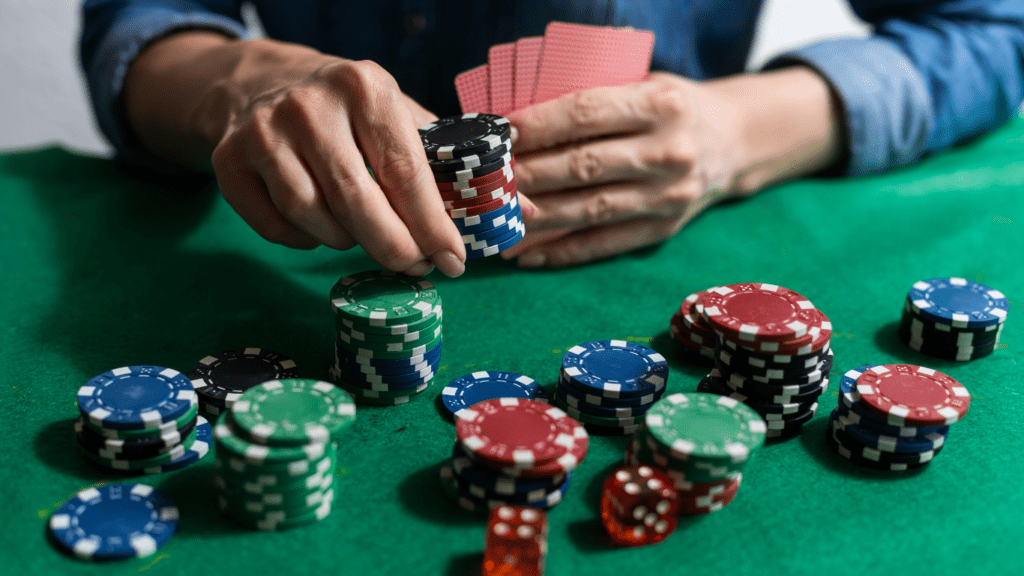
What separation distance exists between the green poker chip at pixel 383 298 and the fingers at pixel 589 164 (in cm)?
50

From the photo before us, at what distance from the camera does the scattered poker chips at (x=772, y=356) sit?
59.7 inches

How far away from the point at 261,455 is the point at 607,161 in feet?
4.00

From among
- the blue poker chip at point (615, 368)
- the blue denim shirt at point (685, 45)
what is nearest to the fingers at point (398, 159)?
the blue poker chip at point (615, 368)

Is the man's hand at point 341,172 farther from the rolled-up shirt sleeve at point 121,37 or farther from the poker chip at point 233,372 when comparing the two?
the rolled-up shirt sleeve at point 121,37

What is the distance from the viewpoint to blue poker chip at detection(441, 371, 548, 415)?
1616 millimetres

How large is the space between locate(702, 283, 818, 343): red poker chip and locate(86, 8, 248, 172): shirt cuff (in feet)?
5.83

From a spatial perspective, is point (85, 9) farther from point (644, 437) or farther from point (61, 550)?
point (644, 437)

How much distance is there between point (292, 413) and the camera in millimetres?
1316

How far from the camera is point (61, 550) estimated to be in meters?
1.23

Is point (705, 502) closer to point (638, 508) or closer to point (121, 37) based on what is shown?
point (638, 508)

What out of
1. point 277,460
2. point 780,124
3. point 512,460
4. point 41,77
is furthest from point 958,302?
point 41,77

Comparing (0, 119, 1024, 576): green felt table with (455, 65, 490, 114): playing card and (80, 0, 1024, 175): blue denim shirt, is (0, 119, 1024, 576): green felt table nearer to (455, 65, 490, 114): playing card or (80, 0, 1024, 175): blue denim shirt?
(80, 0, 1024, 175): blue denim shirt

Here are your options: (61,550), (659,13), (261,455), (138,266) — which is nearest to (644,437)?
(261,455)

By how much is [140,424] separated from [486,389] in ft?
2.09
